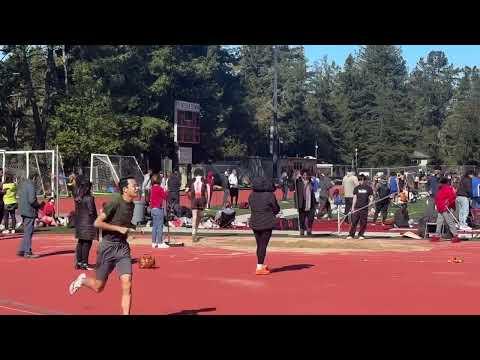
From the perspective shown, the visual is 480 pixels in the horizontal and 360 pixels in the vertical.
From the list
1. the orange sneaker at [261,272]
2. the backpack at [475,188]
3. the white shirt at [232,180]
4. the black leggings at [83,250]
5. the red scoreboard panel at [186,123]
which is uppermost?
the red scoreboard panel at [186,123]

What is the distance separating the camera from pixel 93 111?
50375mm

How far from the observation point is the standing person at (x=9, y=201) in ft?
73.9

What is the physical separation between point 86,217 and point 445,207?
1008cm

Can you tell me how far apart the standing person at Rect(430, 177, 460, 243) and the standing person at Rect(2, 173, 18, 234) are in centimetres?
1175

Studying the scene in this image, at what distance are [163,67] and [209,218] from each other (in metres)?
41.1

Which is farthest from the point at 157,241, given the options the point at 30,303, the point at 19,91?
the point at 19,91

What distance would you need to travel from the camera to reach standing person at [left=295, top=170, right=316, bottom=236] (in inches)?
896

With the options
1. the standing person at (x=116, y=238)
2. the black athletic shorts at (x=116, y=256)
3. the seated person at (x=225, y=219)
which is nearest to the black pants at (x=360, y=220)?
the seated person at (x=225, y=219)

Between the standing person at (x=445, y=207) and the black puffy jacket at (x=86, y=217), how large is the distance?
995 centimetres

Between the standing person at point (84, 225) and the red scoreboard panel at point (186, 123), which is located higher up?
the red scoreboard panel at point (186, 123)

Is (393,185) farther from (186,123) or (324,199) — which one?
(186,123)

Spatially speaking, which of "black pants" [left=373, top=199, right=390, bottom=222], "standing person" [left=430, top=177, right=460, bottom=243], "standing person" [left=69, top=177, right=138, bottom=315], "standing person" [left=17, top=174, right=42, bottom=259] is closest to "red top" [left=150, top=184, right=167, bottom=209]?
"standing person" [left=17, top=174, right=42, bottom=259]

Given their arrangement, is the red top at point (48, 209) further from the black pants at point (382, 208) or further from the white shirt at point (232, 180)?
the black pants at point (382, 208)

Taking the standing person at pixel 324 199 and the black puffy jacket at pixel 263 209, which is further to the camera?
the standing person at pixel 324 199
